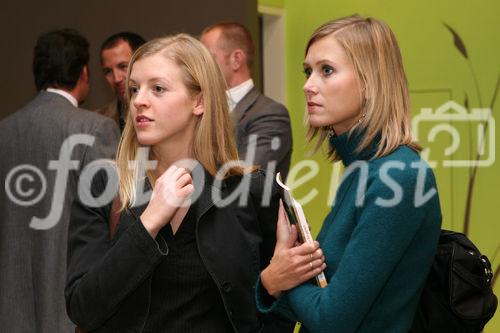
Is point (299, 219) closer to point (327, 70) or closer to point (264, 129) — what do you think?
point (327, 70)

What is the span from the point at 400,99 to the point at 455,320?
501mm

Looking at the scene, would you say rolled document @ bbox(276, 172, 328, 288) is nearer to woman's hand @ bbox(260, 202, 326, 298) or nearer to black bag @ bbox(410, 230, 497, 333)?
woman's hand @ bbox(260, 202, 326, 298)

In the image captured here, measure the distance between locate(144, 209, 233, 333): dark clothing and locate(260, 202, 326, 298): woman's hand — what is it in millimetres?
153

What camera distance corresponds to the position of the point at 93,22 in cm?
542

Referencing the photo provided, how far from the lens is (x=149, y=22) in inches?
215

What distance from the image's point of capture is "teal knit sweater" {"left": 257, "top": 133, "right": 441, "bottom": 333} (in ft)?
5.67

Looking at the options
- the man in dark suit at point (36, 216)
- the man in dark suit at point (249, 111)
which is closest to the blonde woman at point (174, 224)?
the man in dark suit at point (36, 216)

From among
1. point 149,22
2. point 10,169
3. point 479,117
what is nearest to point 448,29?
point 479,117

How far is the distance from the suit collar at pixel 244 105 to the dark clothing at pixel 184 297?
2220mm

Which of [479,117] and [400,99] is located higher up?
[400,99]

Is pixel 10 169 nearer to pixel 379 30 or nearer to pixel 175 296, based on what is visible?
pixel 175 296

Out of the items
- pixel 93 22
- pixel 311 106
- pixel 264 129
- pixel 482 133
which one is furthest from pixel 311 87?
pixel 93 22

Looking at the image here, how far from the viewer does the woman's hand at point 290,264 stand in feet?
6.07

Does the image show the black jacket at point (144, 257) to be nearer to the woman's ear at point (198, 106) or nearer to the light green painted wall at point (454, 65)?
the woman's ear at point (198, 106)
